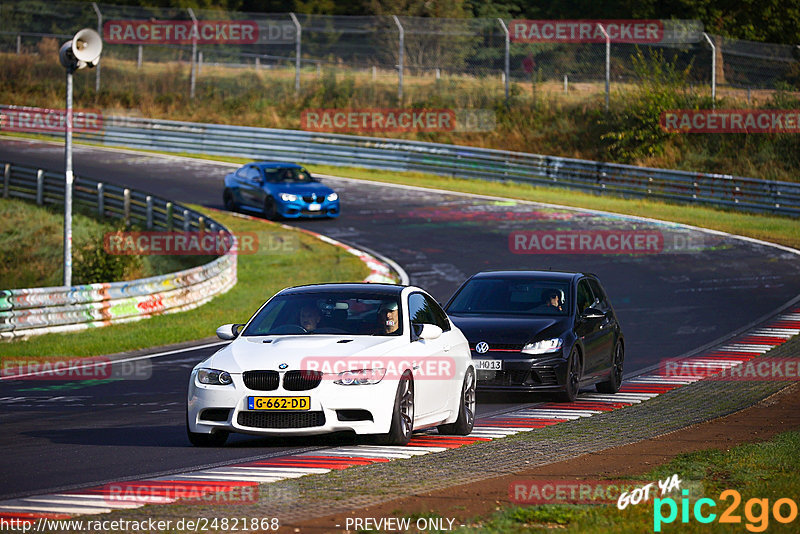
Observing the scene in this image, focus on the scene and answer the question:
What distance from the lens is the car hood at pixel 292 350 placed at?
10.3m

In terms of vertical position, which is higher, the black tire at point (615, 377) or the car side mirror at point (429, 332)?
the car side mirror at point (429, 332)

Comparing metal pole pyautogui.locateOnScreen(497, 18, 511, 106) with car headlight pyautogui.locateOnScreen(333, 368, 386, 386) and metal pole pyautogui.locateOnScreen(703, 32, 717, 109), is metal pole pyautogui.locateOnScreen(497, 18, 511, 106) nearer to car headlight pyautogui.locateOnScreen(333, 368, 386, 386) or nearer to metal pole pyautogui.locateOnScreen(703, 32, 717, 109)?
metal pole pyautogui.locateOnScreen(703, 32, 717, 109)

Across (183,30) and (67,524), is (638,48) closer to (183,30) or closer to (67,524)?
(183,30)

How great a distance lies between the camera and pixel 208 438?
10.5 m

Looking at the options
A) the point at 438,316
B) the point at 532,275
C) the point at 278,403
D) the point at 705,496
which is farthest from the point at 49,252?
the point at 705,496

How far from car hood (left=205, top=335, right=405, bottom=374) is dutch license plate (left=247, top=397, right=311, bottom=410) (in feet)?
0.81

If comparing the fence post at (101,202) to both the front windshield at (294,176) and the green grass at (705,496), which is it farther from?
the green grass at (705,496)

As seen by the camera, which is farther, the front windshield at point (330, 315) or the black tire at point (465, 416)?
the black tire at point (465, 416)

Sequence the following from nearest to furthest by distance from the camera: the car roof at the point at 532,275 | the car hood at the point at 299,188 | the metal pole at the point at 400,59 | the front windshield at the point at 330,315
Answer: the front windshield at the point at 330,315, the car roof at the point at 532,275, the car hood at the point at 299,188, the metal pole at the point at 400,59

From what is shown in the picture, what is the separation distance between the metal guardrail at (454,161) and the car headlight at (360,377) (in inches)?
1091

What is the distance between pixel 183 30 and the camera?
54.6 m

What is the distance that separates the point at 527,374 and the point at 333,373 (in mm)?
4191

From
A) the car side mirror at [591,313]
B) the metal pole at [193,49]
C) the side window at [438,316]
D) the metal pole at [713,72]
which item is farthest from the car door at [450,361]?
the metal pole at [193,49]

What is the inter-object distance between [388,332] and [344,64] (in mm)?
41429
